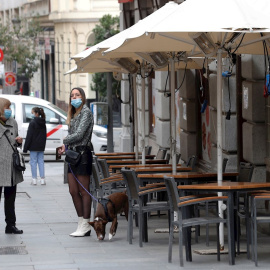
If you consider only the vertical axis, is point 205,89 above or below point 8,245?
above

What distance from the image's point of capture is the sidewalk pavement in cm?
973

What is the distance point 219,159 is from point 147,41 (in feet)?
6.15

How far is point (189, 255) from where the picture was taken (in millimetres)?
9914

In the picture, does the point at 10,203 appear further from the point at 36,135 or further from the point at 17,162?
the point at 36,135

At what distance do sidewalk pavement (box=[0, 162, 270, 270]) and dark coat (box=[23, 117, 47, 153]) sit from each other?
17.7ft

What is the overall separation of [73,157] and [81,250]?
1322 millimetres

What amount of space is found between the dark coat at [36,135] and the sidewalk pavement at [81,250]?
5408 millimetres

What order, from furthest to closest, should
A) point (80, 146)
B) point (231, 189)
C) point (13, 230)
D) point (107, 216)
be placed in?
point (13, 230)
point (80, 146)
point (107, 216)
point (231, 189)

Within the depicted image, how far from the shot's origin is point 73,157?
11.6 meters

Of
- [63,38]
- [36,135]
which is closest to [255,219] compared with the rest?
[36,135]

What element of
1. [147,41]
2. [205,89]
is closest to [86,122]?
[147,41]

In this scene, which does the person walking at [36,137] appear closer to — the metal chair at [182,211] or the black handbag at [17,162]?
the black handbag at [17,162]

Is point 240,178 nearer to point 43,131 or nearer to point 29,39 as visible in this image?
point 43,131

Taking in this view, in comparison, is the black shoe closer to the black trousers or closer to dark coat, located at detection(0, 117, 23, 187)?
the black trousers
